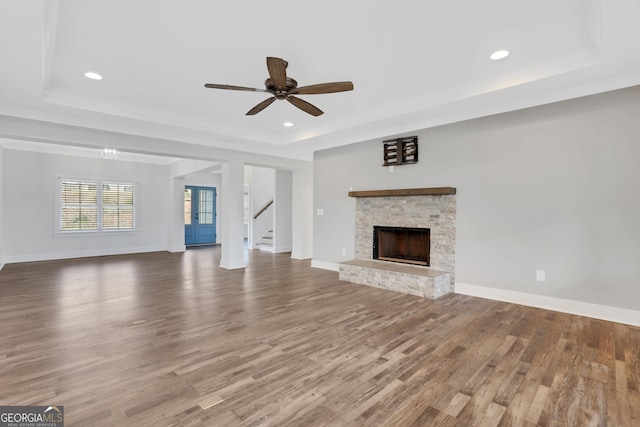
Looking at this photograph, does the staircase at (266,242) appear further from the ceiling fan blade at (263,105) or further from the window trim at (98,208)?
the ceiling fan blade at (263,105)

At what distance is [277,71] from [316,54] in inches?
21.0

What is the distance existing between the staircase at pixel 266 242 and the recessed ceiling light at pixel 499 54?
728 cm

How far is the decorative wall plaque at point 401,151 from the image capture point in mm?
5074

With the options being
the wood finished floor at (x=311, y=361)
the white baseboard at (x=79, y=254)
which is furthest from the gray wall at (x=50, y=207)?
the wood finished floor at (x=311, y=361)

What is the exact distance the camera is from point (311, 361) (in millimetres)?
2490

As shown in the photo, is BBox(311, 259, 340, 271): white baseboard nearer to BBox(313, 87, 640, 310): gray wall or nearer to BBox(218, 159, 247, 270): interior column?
BBox(218, 159, 247, 270): interior column

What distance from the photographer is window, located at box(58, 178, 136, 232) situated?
7656 mm

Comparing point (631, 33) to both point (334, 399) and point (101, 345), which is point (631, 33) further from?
point (101, 345)

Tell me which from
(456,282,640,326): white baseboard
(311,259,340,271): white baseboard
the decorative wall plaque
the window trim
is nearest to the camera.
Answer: (456,282,640,326): white baseboard

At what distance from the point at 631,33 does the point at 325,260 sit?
5.23 m

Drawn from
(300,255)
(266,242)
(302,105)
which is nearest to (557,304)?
(302,105)

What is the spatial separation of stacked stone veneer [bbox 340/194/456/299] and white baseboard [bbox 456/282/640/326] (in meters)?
0.35

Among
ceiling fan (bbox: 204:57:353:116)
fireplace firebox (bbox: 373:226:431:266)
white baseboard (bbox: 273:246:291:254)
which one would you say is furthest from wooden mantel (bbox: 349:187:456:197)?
white baseboard (bbox: 273:246:291:254)

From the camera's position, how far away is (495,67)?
10.9 ft
